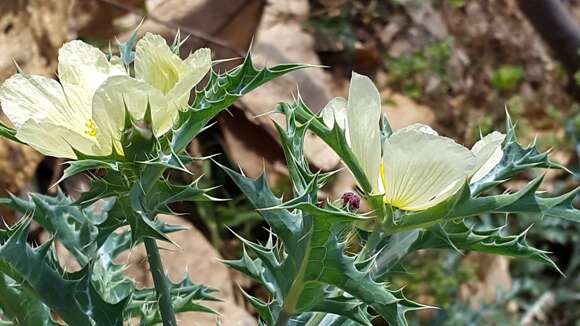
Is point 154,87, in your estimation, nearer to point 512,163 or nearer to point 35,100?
point 35,100

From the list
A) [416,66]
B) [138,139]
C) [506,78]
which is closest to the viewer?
[138,139]

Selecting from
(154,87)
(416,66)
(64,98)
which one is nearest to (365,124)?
(154,87)

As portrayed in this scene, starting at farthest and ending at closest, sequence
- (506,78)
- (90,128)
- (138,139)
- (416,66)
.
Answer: (506,78), (416,66), (90,128), (138,139)

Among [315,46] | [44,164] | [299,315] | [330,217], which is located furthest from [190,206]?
[330,217]

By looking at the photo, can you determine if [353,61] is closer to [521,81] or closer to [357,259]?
[521,81]

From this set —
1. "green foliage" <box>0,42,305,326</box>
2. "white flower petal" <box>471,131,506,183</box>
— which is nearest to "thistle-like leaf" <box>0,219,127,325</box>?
"green foliage" <box>0,42,305,326</box>

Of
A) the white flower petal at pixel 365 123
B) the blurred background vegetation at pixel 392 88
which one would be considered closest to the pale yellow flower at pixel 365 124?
the white flower petal at pixel 365 123
